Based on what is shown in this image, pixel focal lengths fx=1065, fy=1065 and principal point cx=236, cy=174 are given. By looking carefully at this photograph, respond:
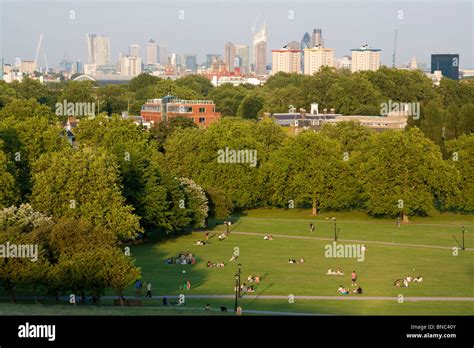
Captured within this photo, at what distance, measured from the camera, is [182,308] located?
40.7 metres

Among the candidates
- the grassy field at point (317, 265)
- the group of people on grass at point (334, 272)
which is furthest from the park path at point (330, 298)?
the group of people on grass at point (334, 272)

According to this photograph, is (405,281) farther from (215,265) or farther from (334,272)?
(215,265)

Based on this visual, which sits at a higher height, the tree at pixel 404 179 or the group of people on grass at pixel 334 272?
the tree at pixel 404 179

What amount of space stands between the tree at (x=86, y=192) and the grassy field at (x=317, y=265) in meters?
2.44

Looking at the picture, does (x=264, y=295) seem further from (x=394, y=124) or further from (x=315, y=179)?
(x=394, y=124)

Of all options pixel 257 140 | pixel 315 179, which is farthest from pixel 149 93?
pixel 315 179

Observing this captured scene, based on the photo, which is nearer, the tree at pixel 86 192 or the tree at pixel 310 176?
the tree at pixel 86 192

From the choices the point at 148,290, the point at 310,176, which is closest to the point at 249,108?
the point at 310,176

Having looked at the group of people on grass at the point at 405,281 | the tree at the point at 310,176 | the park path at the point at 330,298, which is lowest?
the group of people on grass at the point at 405,281

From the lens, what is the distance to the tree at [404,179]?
7131 centimetres
